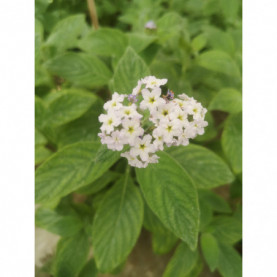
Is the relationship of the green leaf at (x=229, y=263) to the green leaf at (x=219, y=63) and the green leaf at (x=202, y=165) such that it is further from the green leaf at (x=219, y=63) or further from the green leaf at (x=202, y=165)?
the green leaf at (x=219, y=63)

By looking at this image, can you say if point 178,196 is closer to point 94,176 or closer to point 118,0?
point 94,176

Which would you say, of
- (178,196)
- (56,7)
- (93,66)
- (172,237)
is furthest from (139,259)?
(56,7)

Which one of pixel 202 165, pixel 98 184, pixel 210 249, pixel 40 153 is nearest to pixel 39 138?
pixel 40 153

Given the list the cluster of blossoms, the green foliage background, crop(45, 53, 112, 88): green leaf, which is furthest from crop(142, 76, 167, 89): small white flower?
crop(45, 53, 112, 88): green leaf

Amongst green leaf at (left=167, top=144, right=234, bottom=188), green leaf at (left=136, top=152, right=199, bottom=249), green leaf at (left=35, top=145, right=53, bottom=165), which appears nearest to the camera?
green leaf at (left=136, top=152, right=199, bottom=249)

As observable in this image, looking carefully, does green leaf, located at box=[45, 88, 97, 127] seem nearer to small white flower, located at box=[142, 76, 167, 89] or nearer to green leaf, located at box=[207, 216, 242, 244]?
small white flower, located at box=[142, 76, 167, 89]

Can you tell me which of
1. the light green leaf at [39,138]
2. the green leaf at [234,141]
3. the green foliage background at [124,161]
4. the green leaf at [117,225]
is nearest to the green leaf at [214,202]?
the green foliage background at [124,161]
